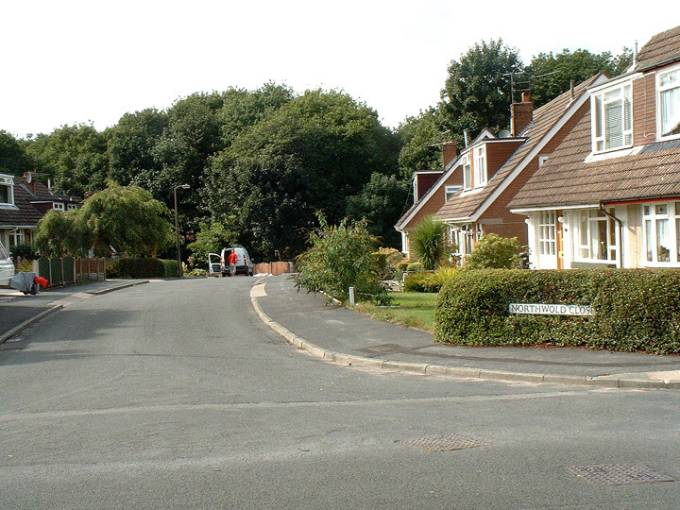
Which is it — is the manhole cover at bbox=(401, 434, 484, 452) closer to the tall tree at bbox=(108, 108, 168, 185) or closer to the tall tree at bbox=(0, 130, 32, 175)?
the tall tree at bbox=(108, 108, 168, 185)

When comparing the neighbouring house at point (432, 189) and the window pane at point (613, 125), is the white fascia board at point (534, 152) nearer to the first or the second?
the window pane at point (613, 125)

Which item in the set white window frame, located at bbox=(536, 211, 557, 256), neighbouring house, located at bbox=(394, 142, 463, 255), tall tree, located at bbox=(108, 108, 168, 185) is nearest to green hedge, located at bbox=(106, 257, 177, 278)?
neighbouring house, located at bbox=(394, 142, 463, 255)

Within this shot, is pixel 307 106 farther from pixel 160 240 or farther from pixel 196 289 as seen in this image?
pixel 196 289

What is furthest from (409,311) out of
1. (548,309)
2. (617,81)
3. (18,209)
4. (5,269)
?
(18,209)

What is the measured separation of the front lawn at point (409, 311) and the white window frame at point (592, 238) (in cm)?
466

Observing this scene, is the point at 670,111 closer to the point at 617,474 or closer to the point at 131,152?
the point at 617,474

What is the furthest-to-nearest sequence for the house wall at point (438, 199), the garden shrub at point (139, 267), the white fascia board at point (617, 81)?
the garden shrub at point (139, 267), the house wall at point (438, 199), the white fascia board at point (617, 81)

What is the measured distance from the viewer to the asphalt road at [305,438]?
6605 millimetres

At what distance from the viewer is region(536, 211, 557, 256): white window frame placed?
86.4 ft

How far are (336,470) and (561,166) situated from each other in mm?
19064

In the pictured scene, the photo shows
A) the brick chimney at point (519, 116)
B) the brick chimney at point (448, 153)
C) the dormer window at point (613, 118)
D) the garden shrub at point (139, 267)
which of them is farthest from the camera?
the garden shrub at point (139, 267)

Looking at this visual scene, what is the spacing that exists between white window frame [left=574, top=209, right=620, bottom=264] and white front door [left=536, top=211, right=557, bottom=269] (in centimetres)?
189

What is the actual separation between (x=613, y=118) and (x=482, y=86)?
33.1 m

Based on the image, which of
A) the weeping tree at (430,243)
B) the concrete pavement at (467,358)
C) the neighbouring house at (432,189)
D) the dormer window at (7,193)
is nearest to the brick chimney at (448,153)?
the neighbouring house at (432,189)
